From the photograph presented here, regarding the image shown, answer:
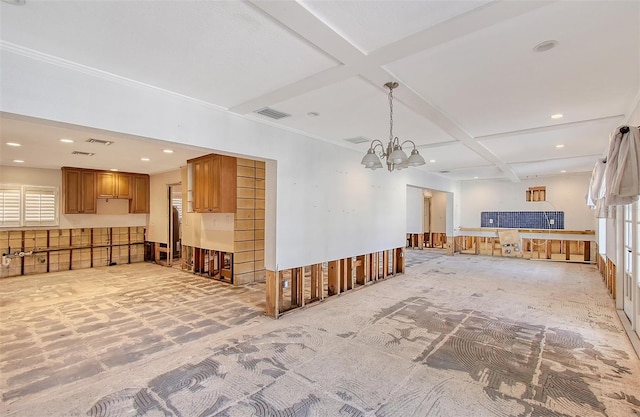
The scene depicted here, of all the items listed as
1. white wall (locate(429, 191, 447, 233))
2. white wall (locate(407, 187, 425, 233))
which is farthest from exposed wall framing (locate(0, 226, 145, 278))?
white wall (locate(429, 191, 447, 233))

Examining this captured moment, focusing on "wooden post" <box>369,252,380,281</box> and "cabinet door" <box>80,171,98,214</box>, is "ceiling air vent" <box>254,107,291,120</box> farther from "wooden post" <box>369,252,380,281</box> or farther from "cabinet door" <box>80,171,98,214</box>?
"cabinet door" <box>80,171,98,214</box>

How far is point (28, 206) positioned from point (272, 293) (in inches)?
276

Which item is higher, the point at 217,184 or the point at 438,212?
the point at 217,184

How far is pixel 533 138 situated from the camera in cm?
488

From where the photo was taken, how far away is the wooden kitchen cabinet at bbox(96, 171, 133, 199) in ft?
25.9

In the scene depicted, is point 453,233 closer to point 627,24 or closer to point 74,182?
point 627,24

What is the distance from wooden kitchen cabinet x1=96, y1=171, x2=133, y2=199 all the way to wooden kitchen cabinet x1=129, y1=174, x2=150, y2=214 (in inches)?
4.1

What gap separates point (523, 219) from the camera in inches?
403

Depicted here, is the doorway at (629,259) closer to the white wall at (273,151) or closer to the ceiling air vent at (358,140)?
the ceiling air vent at (358,140)

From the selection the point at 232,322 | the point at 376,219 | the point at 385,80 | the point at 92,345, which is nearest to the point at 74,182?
the point at 92,345

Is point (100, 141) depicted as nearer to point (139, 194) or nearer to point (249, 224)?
point (249, 224)

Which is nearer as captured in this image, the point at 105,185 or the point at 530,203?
the point at 105,185

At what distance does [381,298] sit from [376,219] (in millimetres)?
1717

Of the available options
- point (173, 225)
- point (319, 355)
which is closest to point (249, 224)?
point (173, 225)
